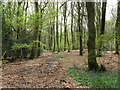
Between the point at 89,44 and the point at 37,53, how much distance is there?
11659 mm

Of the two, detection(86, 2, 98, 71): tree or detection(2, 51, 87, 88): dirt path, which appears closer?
detection(2, 51, 87, 88): dirt path

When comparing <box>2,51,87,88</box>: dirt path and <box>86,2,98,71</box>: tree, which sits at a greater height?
<box>86,2,98,71</box>: tree

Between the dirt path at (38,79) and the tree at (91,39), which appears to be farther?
the tree at (91,39)

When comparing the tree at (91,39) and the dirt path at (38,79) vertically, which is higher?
the tree at (91,39)

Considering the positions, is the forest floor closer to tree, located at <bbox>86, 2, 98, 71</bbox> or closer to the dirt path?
the dirt path

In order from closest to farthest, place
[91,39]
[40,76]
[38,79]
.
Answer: [38,79] → [40,76] → [91,39]

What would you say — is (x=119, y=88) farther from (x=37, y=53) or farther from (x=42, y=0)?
(x=42, y=0)

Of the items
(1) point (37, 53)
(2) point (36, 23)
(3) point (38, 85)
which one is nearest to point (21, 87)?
(3) point (38, 85)

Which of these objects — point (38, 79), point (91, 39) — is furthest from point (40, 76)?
point (91, 39)

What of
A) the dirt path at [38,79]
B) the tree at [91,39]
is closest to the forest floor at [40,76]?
the dirt path at [38,79]

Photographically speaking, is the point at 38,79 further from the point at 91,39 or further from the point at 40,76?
the point at 91,39

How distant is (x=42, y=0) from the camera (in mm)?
20359

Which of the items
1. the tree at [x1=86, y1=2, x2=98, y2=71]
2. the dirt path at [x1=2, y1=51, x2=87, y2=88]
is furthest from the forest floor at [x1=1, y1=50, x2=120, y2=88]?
the tree at [x1=86, y1=2, x2=98, y2=71]

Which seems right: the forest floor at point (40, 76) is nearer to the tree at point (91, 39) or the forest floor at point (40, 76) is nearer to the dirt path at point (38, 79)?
the dirt path at point (38, 79)
